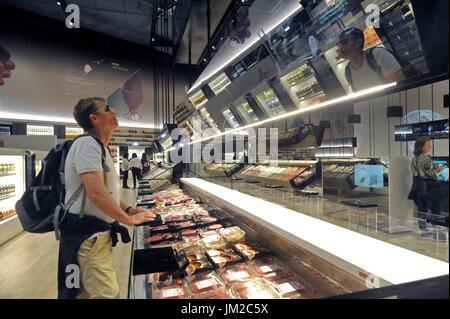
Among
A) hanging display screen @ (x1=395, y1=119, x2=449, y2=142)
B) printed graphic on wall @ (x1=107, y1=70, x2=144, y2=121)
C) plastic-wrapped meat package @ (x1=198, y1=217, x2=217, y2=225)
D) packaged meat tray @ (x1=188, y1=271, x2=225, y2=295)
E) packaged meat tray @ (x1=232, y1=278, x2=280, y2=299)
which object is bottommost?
packaged meat tray @ (x1=232, y1=278, x2=280, y2=299)

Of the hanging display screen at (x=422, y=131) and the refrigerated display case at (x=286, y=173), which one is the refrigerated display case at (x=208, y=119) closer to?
the refrigerated display case at (x=286, y=173)

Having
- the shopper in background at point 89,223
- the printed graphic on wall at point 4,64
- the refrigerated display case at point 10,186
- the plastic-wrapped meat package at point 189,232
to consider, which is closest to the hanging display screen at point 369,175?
the plastic-wrapped meat package at point 189,232

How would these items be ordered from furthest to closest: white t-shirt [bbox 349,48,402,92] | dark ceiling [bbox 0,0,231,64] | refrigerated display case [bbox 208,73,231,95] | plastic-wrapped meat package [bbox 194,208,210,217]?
1. refrigerated display case [bbox 208,73,231,95]
2. dark ceiling [bbox 0,0,231,64]
3. plastic-wrapped meat package [bbox 194,208,210,217]
4. white t-shirt [bbox 349,48,402,92]

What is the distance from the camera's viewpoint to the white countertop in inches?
37.1

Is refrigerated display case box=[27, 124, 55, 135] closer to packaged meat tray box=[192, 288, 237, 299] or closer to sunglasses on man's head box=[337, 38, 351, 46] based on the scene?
sunglasses on man's head box=[337, 38, 351, 46]

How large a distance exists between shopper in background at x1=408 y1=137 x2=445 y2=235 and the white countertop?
46 cm

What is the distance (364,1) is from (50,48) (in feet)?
36.8

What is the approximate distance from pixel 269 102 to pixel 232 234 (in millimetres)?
3265

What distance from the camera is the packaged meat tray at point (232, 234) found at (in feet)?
7.13

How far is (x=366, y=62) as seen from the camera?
282 cm

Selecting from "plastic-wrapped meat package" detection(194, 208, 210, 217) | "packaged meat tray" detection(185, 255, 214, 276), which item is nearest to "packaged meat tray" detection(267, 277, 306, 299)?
"packaged meat tray" detection(185, 255, 214, 276)

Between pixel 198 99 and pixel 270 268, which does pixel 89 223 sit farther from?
pixel 198 99

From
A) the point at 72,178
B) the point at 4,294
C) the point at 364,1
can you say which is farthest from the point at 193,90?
the point at 72,178
